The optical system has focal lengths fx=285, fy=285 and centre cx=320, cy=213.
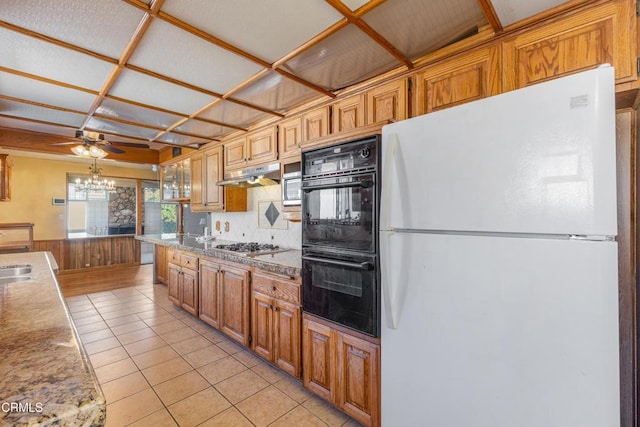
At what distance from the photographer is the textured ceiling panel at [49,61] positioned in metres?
1.73

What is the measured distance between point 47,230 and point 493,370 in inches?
324

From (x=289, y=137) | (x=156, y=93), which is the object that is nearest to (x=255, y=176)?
(x=289, y=137)

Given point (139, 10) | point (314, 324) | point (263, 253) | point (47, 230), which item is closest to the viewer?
point (139, 10)

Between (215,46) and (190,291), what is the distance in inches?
111

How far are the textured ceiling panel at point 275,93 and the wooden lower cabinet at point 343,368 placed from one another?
1744mm

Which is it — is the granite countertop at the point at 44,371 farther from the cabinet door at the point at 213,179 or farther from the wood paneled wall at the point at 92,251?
the wood paneled wall at the point at 92,251

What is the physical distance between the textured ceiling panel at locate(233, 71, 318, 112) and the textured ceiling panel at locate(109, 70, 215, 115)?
0.41m

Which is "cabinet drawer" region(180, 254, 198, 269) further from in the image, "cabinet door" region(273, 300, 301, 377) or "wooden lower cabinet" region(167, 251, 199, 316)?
"cabinet door" region(273, 300, 301, 377)

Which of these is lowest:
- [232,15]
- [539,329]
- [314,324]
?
[314,324]

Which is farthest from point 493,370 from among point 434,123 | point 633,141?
point 633,141

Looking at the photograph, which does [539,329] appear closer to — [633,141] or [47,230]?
[633,141]

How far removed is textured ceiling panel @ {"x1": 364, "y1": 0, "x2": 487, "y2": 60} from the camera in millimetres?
1388

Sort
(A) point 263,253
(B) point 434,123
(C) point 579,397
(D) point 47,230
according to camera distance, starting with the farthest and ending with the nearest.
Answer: (D) point 47,230
(A) point 263,253
(B) point 434,123
(C) point 579,397

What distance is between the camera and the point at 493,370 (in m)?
1.12
